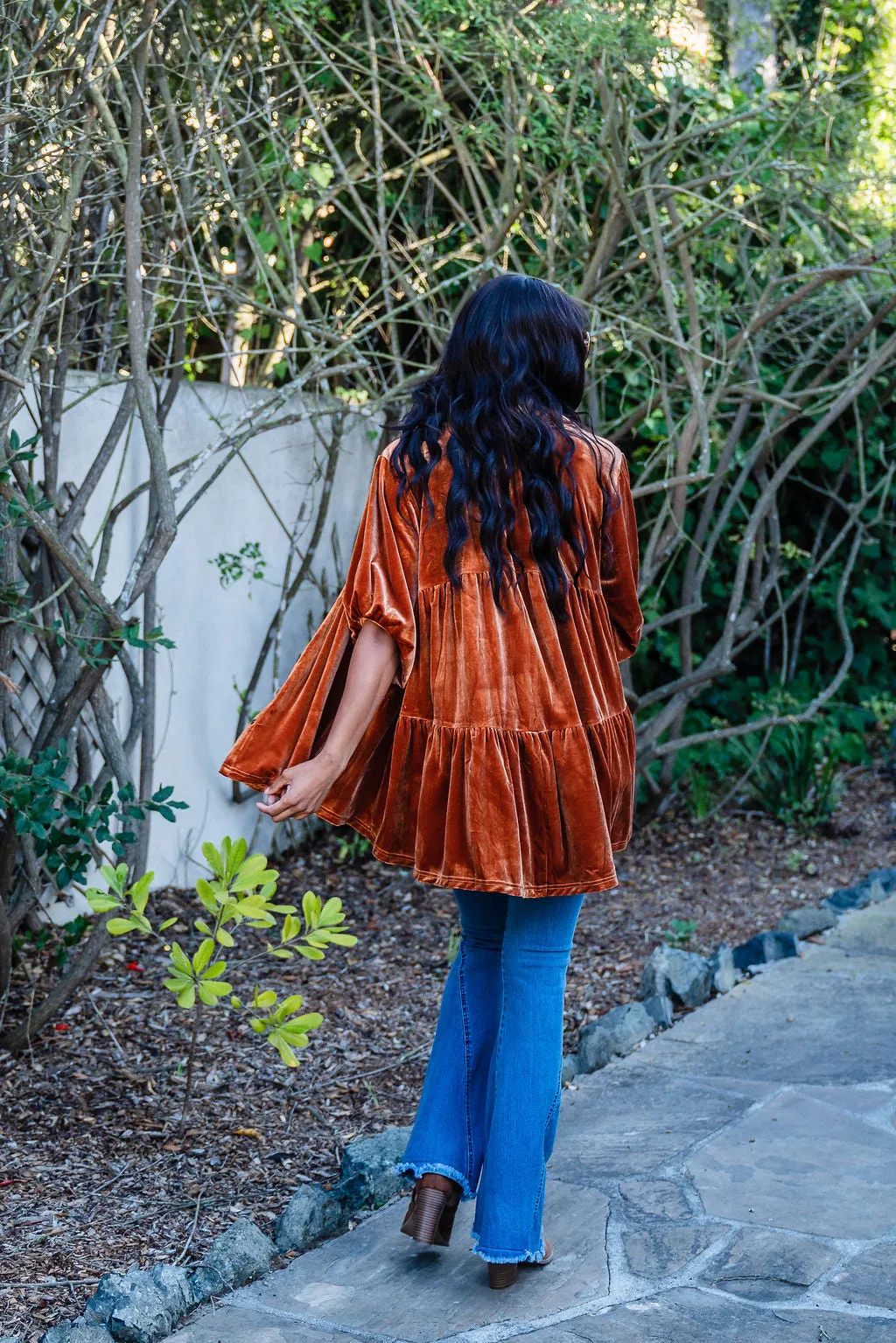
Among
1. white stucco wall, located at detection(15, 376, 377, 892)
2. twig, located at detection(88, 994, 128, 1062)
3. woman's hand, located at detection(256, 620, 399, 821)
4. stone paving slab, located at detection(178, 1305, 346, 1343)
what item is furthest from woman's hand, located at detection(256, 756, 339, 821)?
white stucco wall, located at detection(15, 376, 377, 892)

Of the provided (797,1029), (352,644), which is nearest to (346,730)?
(352,644)

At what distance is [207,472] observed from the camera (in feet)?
15.0

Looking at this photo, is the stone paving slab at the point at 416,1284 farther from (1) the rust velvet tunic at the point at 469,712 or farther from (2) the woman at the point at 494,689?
(1) the rust velvet tunic at the point at 469,712

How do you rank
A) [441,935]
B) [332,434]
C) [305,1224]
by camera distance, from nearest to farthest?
[305,1224], [441,935], [332,434]

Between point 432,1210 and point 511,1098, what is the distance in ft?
0.83

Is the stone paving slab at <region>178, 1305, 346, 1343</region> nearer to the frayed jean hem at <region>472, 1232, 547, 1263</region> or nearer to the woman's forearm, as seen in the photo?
the frayed jean hem at <region>472, 1232, 547, 1263</region>

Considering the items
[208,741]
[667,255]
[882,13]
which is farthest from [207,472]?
[882,13]

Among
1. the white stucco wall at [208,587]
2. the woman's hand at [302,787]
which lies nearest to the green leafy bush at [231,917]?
the woman's hand at [302,787]

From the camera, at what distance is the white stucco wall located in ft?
13.5

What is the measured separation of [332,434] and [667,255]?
4.43 feet

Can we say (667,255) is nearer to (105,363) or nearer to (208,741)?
(105,363)

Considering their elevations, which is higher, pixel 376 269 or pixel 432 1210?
pixel 376 269

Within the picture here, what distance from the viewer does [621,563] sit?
2.29 meters

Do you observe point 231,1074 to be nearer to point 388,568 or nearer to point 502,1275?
point 502,1275
